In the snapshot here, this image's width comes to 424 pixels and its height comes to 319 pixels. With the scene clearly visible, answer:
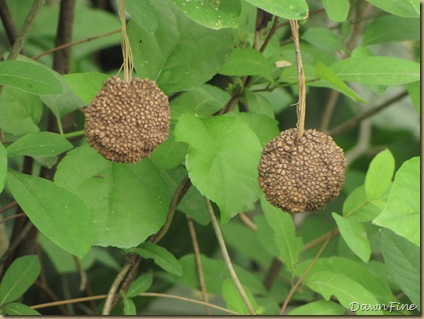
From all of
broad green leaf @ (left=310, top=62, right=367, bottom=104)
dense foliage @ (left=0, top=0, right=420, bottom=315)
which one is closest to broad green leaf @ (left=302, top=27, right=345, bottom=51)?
dense foliage @ (left=0, top=0, right=420, bottom=315)

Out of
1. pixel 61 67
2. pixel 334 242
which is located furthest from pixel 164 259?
pixel 334 242

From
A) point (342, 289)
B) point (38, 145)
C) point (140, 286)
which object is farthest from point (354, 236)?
point (38, 145)

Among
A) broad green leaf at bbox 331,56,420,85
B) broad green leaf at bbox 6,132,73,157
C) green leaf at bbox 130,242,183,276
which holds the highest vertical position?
broad green leaf at bbox 331,56,420,85

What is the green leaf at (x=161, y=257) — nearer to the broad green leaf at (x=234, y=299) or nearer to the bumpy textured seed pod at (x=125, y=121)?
the broad green leaf at (x=234, y=299)

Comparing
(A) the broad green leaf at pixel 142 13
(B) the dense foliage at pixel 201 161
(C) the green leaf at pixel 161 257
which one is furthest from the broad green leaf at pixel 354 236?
(A) the broad green leaf at pixel 142 13

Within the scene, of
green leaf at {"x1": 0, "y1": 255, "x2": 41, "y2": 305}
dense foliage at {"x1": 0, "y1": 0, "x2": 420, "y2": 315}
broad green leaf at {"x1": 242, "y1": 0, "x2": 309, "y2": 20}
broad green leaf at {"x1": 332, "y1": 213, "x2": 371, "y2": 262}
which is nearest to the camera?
broad green leaf at {"x1": 242, "y1": 0, "x2": 309, "y2": 20}

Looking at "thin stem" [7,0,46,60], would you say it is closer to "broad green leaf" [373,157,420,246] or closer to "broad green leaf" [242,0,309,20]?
"broad green leaf" [242,0,309,20]
